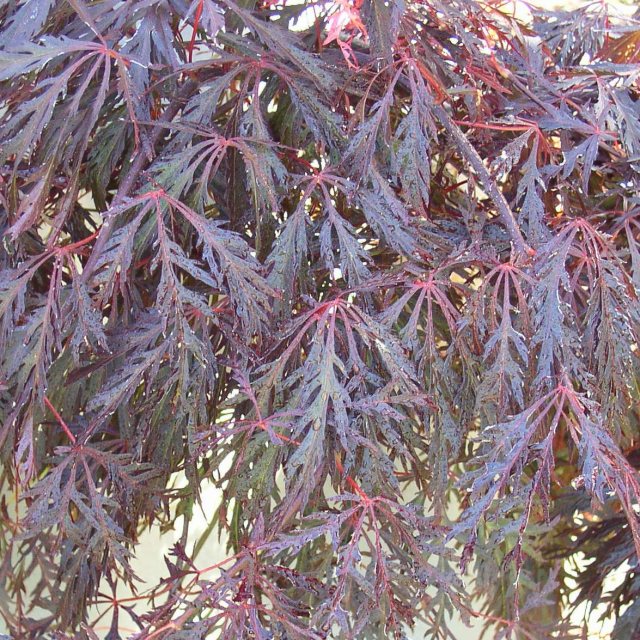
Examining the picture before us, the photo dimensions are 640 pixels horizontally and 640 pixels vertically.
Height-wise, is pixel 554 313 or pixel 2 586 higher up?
pixel 554 313

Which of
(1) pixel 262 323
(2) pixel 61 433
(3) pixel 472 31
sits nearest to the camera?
(1) pixel 262 323

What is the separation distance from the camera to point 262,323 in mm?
756

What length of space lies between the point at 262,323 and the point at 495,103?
0.38 meters

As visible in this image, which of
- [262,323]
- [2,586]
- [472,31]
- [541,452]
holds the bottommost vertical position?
[2,586]

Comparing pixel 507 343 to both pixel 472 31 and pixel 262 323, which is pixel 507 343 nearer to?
pixel 262 323

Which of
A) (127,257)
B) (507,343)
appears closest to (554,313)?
(507,343)

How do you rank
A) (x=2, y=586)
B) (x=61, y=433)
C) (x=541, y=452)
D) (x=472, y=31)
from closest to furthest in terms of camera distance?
(x=541, y=452) < (x=472, y=31) < (x=61, y=433) < (x=2, y=586)

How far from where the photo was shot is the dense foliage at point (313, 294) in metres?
0.66

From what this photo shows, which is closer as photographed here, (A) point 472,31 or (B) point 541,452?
(B) point 541,452

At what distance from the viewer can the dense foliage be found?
2.18 feet

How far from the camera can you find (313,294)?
0.80 meters

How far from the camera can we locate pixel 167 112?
33.2 inches

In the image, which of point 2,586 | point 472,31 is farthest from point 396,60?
point 2,586

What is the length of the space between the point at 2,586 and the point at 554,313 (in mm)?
Answer: 962
